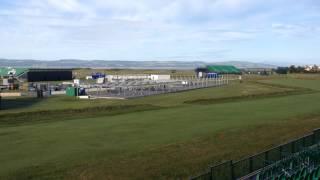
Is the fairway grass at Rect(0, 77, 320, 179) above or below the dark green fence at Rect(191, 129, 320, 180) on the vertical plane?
below

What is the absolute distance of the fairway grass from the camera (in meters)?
19.6

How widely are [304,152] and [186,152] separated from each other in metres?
7.74

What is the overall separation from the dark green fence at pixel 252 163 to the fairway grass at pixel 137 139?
12.0ft

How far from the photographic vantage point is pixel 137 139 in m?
27.5

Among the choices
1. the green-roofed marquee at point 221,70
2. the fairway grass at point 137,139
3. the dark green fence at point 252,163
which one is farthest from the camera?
the green-roofed marquee at point 221,70

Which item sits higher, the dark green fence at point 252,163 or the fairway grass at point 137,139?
the dark green fence at point 252,163

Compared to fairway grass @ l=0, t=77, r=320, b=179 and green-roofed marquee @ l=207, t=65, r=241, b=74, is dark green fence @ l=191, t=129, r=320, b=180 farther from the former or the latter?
green-roofed marquee @ l=207, t=65, r=241, b=74

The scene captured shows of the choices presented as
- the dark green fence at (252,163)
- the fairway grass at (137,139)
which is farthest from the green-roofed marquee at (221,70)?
the dark green fence at (252,163)

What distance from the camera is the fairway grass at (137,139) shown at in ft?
64.4

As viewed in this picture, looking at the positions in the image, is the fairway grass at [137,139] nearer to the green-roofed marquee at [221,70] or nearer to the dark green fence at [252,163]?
the dark green fence at [252,163]

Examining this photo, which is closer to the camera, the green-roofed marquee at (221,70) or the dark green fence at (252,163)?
the dark green fence at (252,163)

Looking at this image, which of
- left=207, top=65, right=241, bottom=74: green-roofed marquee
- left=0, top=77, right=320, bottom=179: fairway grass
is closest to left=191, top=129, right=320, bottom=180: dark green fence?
left=0, top=77, right=320, bottom=179: fairway grass

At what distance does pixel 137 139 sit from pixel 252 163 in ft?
42.4

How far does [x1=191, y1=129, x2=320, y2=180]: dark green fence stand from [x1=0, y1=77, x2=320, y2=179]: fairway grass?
144 inches
